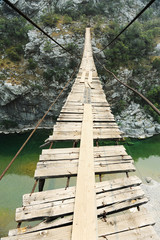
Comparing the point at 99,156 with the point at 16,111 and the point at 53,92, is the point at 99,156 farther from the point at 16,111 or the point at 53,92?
the point at 16,111

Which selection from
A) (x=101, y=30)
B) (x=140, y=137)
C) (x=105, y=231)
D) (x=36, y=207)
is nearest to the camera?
(x=105, y=231)

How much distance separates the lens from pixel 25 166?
1099cm

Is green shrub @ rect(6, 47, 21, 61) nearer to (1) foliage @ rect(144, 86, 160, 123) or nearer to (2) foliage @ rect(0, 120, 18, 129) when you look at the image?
(2) foliage @ rect(0, 120, 18, 129)

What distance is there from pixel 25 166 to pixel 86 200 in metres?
10.6

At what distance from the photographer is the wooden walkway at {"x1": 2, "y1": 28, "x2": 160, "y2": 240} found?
1.62 m

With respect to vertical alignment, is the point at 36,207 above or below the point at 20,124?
below

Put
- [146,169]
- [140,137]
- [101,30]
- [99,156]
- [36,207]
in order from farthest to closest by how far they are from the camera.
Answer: [101,30], [140,137], [146,169], [99,156], [36,207]

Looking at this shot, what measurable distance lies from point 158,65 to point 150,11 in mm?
14910

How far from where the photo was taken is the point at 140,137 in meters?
14.2

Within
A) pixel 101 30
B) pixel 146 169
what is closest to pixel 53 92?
pixel 101 30

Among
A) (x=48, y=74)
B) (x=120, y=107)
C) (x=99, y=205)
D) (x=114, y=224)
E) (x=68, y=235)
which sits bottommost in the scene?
(x=68, y=235)

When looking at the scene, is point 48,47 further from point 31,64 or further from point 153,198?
point 153,198

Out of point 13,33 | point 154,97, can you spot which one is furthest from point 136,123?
point 13,33

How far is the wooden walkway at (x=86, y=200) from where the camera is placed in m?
1.62
